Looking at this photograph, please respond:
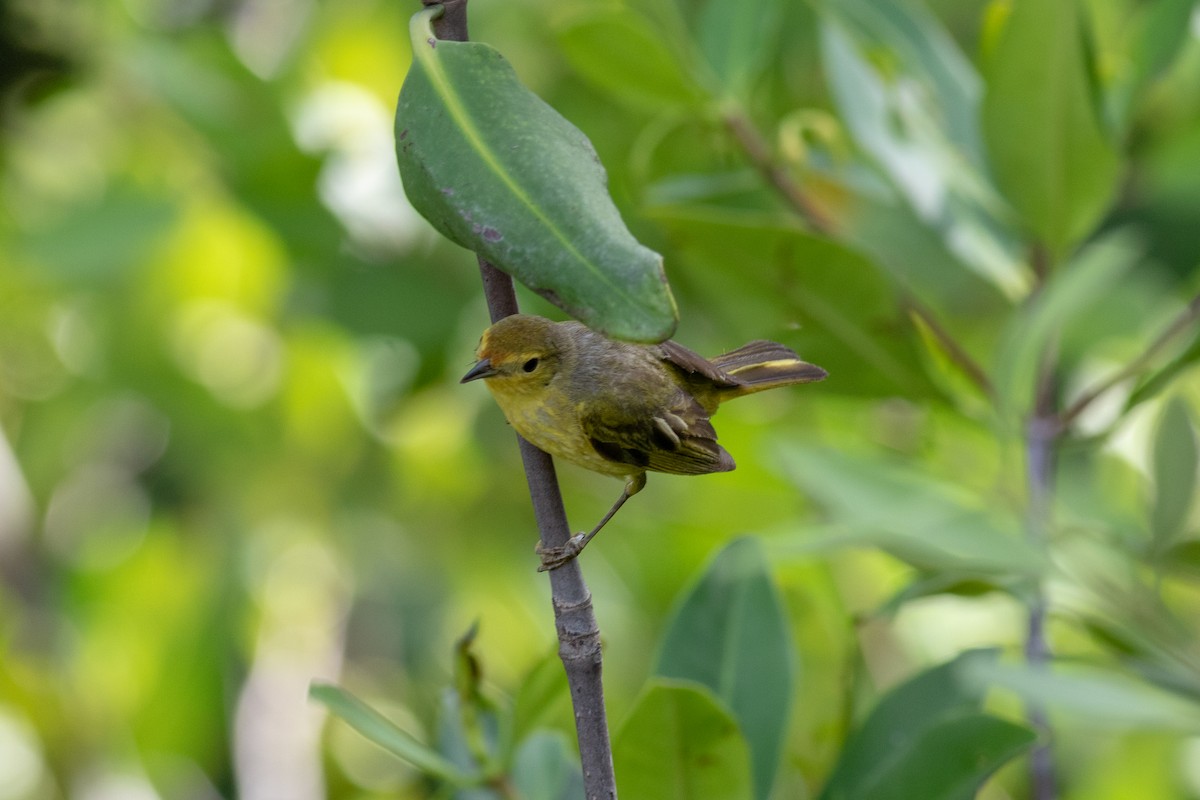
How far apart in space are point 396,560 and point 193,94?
3.62ft

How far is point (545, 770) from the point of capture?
1207mm

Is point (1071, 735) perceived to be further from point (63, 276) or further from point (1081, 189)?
point (63, 276)

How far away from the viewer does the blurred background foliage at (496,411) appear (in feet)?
4.75

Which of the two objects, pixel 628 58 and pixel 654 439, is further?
pixel 628 58

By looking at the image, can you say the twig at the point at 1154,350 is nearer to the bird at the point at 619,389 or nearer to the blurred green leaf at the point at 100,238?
the bird at the point at 619,389

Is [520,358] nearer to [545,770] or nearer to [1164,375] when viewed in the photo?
[545,770]

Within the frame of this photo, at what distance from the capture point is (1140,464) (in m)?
2.05

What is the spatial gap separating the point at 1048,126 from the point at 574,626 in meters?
0.96

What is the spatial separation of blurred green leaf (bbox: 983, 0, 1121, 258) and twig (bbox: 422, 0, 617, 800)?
33.8 inches

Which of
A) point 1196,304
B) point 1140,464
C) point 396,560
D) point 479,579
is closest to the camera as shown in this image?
point 1196,304

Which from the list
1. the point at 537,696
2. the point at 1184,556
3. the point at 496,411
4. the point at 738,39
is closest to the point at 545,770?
the point at 537,696

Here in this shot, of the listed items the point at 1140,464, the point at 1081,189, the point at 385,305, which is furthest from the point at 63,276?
the point at 1140,464

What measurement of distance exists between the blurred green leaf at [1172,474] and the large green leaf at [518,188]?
32.3 inches

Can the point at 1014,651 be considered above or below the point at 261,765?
above
